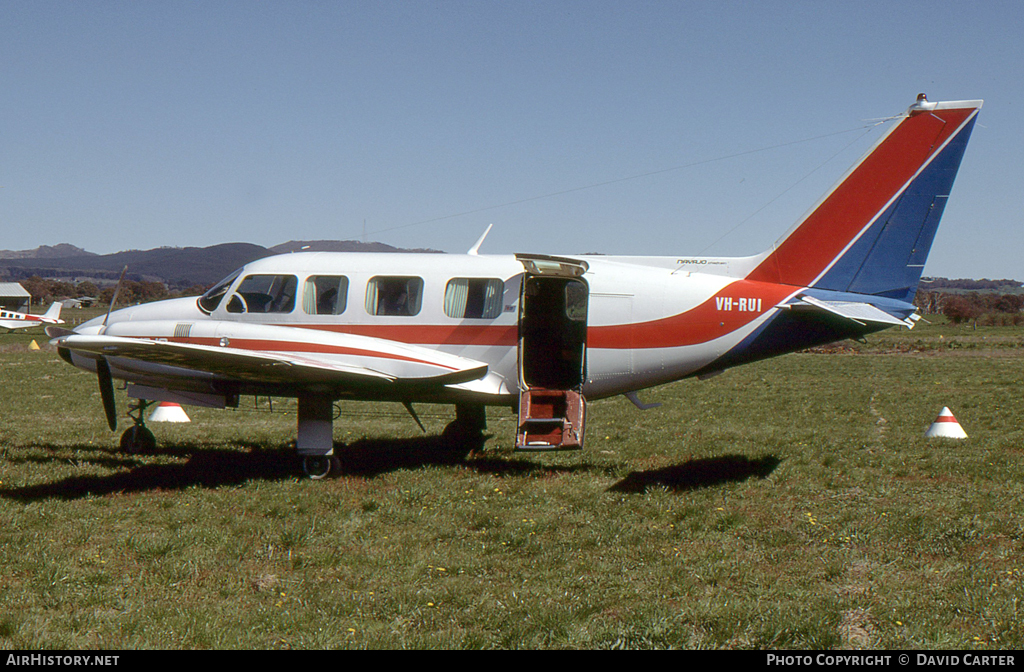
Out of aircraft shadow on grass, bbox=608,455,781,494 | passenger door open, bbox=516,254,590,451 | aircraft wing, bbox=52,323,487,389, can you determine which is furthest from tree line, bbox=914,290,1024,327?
aircraft wing, bbox=52,323,487,389

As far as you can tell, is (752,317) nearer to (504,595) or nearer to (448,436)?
(448,436)

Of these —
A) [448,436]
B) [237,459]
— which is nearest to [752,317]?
[448,436]

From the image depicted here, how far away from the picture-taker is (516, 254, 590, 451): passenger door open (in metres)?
11.4

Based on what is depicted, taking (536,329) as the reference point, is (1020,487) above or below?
below

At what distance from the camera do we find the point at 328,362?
11.0 meters

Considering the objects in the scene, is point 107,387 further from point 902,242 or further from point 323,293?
point 902,242

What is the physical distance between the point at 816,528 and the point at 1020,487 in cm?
388

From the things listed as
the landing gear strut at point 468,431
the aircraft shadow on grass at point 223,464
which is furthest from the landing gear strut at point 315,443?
the landing gear strut at point 468,431

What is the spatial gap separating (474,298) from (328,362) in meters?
2.46

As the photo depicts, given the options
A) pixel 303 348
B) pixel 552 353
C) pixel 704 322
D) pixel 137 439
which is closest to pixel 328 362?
pixel 303 348

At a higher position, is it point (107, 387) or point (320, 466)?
point (107, 387)
